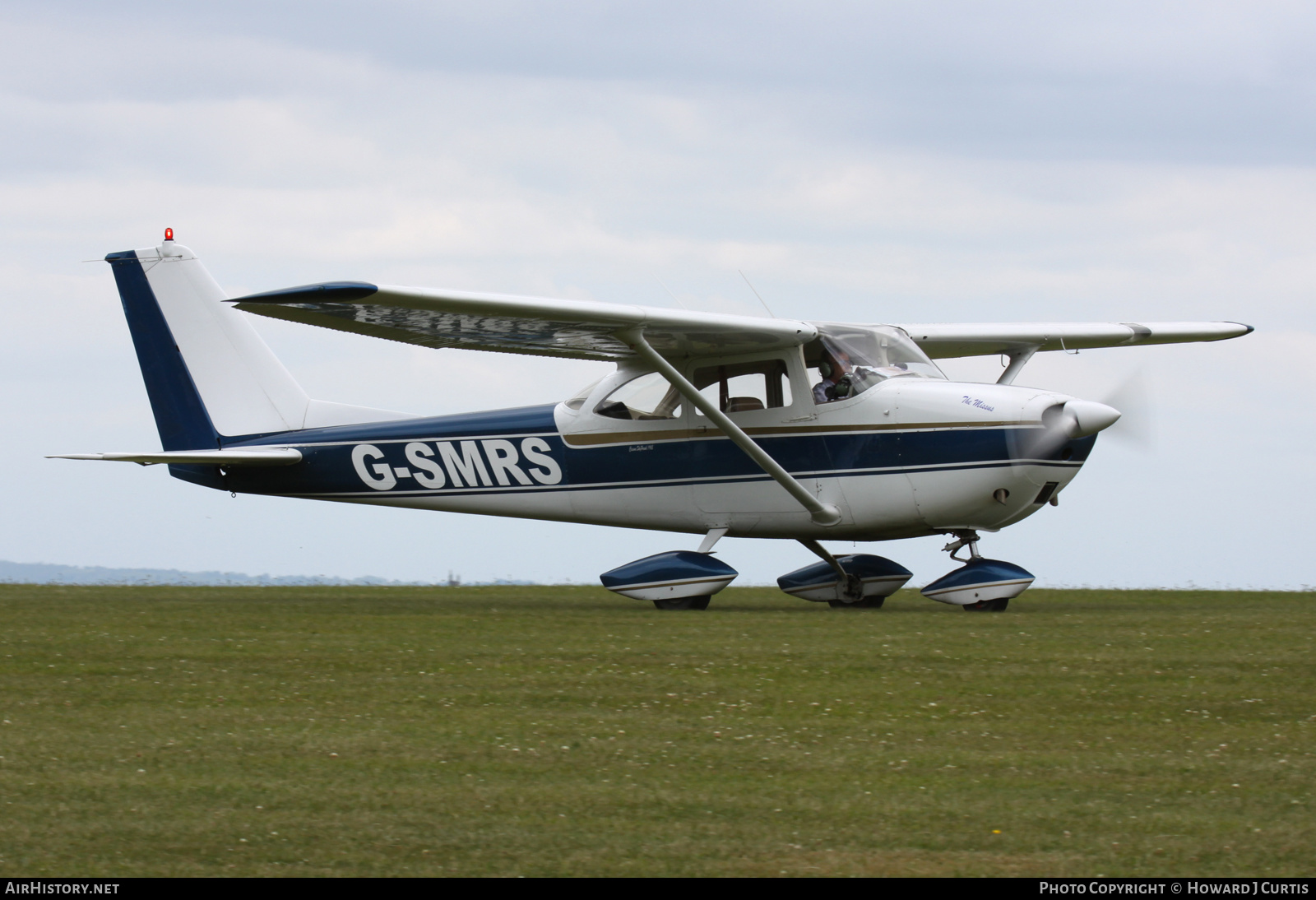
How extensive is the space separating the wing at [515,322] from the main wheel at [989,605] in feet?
10.1

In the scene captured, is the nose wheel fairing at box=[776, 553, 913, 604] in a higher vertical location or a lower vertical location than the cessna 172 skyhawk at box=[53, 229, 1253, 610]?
lower

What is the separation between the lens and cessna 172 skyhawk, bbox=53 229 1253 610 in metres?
13.7

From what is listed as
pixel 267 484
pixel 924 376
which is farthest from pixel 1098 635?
pixel 267 484

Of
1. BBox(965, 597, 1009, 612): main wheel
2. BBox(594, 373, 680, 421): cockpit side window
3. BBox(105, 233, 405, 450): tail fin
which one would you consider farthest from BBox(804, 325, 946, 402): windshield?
BBox(105, 233, 405, 450): tail fin

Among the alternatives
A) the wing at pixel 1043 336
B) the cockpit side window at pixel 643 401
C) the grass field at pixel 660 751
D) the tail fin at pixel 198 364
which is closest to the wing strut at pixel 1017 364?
the wing at pixel 1043 336

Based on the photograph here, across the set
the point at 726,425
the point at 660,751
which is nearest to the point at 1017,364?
the point at 726,425

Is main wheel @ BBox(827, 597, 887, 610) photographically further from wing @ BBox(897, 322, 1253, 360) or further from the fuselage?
wing @ BBox(897, 322, 1253, 360)

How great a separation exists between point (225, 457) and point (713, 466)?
608 centimetres

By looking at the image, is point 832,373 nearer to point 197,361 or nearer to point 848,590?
point 848,590

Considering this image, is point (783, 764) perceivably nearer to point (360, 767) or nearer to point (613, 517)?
point (360, 767)

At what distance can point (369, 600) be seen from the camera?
16.5 m

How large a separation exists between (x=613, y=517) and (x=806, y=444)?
2625 millimetres

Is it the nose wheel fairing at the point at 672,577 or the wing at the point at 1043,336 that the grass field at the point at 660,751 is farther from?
the wing at the point at 1043,336

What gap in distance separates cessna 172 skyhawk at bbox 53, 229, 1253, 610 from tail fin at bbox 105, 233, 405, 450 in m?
0.02
